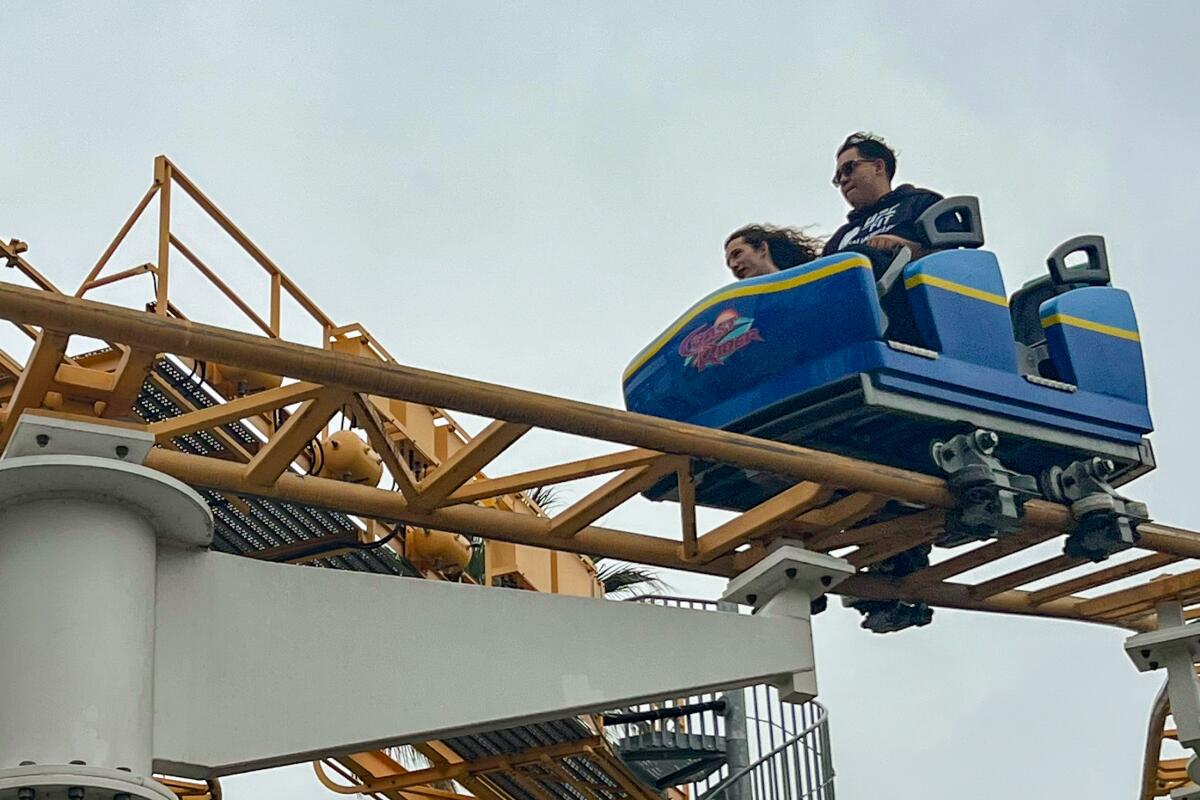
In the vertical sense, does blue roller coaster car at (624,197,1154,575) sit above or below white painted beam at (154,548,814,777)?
above

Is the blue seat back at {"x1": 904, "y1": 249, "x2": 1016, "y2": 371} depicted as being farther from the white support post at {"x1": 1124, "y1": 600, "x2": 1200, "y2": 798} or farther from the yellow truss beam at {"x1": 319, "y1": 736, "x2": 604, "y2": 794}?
the yellow truss beam at {"x1": 319, "y1": 736, "x2": 604, "y2": 794}

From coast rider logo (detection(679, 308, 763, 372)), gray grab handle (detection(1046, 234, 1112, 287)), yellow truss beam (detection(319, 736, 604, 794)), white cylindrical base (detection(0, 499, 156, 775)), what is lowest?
white cylindrical base (detection(0, 499, 156, 775))

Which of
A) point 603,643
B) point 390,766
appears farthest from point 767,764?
point 603,643

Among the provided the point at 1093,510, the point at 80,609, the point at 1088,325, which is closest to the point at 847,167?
the point at 1088,325

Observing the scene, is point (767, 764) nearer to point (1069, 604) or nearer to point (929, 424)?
point (1069, 604)

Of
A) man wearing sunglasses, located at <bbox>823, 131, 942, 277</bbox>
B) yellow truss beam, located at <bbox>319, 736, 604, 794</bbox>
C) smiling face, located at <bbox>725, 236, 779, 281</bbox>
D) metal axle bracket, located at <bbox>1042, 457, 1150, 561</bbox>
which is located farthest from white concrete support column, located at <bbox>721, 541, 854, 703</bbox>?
yellow truss beam, located at <bbox>319, 736, 604, 794</bbox>

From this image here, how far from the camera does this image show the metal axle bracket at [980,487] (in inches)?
369

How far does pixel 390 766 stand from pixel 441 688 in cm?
993

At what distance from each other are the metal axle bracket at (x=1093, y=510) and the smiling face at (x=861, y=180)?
217cm

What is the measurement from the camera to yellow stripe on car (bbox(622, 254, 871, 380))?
→ 31.6 feet

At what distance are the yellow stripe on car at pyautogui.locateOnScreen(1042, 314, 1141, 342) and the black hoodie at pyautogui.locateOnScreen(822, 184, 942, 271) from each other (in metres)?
0.79

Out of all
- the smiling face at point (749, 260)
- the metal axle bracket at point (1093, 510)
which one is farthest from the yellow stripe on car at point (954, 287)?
the smiling face at point (749, 260)

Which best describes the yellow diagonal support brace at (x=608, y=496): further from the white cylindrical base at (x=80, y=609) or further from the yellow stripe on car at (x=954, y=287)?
the white cylindrical base at (x=80, y=609)

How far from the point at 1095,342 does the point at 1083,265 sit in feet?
2.22
